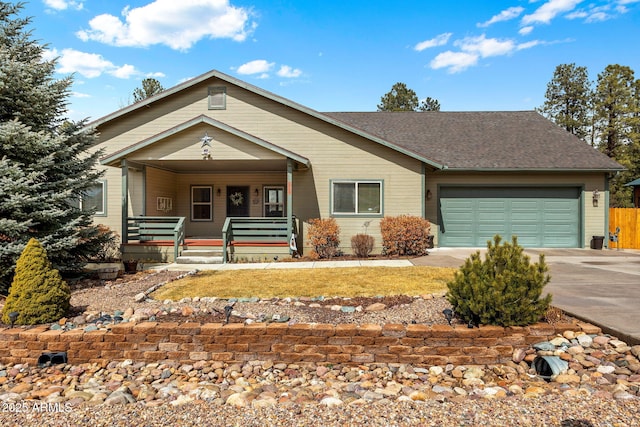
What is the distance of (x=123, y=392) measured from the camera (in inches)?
145

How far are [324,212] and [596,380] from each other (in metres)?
9.16

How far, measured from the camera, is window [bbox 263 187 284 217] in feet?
46.4

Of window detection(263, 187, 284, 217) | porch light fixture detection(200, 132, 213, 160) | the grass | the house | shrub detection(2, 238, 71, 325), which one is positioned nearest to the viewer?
shrub detection(2, 238, 71, 325)

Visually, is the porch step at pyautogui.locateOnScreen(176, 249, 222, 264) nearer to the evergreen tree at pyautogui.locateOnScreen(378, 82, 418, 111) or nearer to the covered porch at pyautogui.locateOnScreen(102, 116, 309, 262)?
the covered porch at pyautogui.locateOnScreen(102, 116, 309, 262)

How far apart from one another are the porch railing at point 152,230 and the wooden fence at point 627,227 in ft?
48.7

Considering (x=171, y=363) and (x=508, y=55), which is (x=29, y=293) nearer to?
(x=171, y=363)

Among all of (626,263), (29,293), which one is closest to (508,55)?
(626,263)

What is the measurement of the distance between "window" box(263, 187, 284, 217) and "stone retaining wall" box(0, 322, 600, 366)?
31.6 ft

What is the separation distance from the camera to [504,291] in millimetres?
4406

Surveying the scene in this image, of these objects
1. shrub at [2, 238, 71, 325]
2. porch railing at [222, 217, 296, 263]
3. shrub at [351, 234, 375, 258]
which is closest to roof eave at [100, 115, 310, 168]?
porch railing at [222, 217, 296, 263]

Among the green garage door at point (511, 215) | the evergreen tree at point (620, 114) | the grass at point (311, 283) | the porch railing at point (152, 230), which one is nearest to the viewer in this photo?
the grass at point (311, 283)

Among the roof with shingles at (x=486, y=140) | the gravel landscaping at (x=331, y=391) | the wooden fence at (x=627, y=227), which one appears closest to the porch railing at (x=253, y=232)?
the roof with shingles at (x=486, y=140)

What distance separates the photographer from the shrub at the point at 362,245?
11.6 meters

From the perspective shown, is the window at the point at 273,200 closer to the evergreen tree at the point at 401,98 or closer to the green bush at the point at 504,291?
the green bush at the point at 504,291
